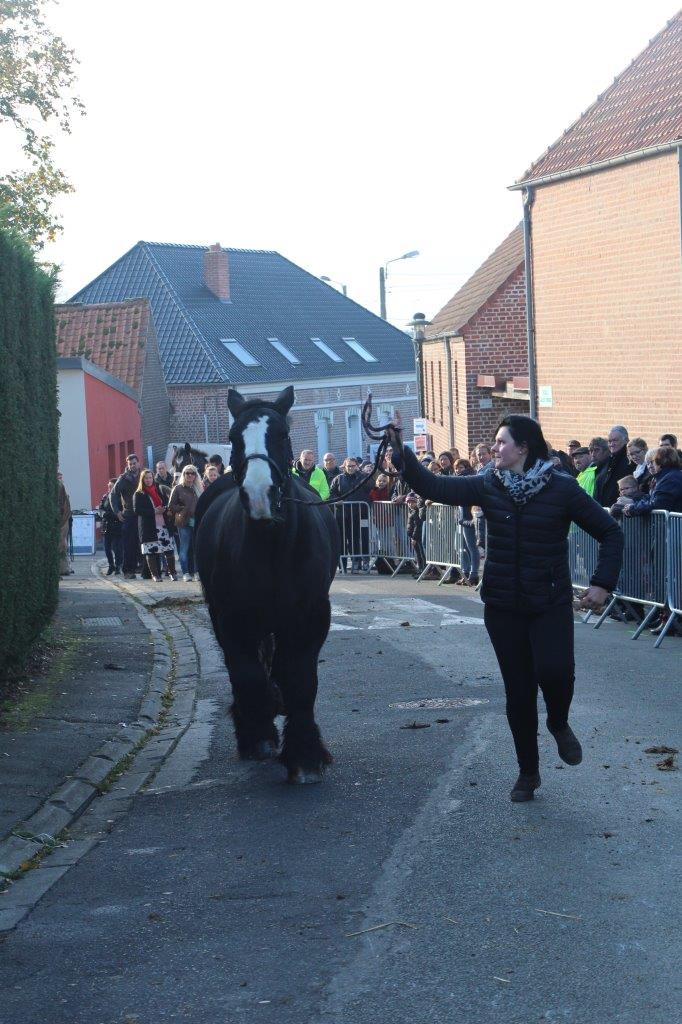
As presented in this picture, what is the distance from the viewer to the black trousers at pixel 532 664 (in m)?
6.98

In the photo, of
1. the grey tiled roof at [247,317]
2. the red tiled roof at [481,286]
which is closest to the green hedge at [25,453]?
the red tiled roof at [481,286]

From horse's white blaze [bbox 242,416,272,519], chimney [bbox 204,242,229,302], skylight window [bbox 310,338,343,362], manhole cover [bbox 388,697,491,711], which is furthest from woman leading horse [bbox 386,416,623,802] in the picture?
skylight window [bbox 310,338,343,362]

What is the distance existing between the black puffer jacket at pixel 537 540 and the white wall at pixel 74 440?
30.6 meters

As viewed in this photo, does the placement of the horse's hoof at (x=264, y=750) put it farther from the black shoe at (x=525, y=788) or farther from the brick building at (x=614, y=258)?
the brick building at (x=614, y=258)

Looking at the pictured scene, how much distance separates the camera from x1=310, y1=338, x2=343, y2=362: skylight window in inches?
2664

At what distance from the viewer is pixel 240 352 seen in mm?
61906

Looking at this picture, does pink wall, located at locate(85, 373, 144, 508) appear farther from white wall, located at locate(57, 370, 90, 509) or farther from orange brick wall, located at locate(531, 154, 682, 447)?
orange brick wall, located at locate(531, 154, 682, 447)

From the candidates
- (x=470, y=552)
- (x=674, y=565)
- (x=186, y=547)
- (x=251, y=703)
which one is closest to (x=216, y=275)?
(x=186, y=547)

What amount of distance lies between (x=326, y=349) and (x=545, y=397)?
137 ft

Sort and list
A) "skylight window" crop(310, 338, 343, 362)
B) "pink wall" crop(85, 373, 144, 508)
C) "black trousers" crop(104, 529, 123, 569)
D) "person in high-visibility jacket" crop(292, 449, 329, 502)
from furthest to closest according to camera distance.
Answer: "skylight window" crop(310, 338, 343, 362), "pink wall" crop(85, 373, 144, 508), "black trousers" crop(104, 529, 123, 569), "person in high-visibility jacket" crop(292, 449, 329, 502)

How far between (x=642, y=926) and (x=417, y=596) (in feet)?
45.5

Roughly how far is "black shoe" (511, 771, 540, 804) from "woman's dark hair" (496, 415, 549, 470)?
1635 mm

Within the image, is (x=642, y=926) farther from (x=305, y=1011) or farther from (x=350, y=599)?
(x=350, y=599)

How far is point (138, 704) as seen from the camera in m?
11.3
